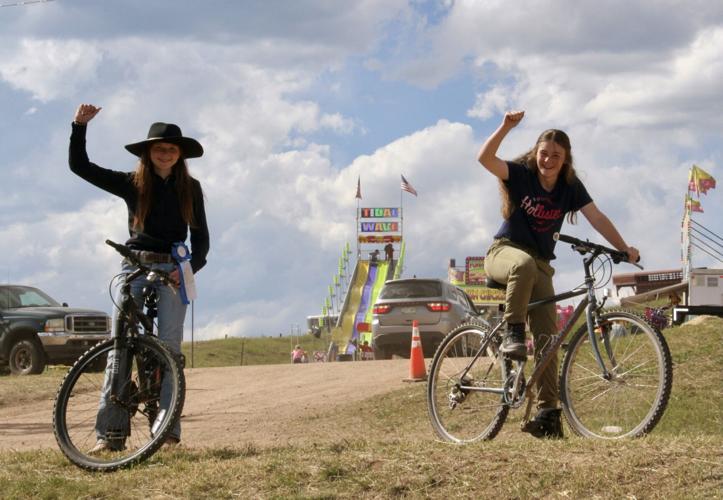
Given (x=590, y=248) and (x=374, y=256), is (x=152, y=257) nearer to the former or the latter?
(x=590, y=248)

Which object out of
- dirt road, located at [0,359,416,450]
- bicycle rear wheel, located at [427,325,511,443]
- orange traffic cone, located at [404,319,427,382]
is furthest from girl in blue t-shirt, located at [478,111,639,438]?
orange traffic cone, located at [404,319,427,382]

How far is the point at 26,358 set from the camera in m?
22.5

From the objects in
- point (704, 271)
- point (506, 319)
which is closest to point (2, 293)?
point (704, 271)

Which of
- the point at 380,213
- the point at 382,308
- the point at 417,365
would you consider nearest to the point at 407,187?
the point at 380,213

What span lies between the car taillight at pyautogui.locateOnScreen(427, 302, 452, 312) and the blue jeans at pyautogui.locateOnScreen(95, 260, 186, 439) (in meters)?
15.5

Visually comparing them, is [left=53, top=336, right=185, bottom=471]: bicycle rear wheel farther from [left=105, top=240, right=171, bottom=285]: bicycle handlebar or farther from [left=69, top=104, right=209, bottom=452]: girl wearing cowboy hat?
[left=105, top=240, right=171, bottom=285]: bicycle handlebar

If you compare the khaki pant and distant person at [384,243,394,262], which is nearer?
the khaki pant

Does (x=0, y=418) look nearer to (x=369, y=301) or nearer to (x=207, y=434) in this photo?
(x=207, y=434)

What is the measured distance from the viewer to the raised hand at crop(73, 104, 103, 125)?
7.20 meters

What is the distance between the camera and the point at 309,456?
21.2ft

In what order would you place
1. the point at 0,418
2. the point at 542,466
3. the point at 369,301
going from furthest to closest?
the point at 369,301, the point at 0,418, the point at 542,466

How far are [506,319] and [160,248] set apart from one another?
2295 mm

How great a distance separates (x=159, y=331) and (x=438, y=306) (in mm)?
15711

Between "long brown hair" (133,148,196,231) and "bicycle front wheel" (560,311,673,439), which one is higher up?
"long brown hair" (133,148,196,231)
